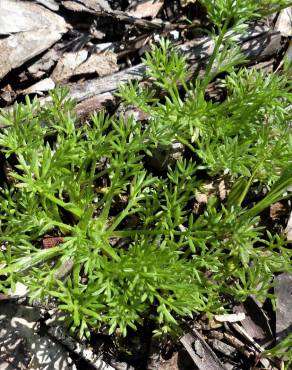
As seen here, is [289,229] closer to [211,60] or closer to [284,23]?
[211,60]

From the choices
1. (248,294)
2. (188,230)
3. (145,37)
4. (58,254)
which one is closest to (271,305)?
(248,294)

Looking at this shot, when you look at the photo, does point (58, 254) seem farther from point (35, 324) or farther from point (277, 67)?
point (277, 67)

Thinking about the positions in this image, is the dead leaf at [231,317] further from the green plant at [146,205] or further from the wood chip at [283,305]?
the wood chip at [283,305]

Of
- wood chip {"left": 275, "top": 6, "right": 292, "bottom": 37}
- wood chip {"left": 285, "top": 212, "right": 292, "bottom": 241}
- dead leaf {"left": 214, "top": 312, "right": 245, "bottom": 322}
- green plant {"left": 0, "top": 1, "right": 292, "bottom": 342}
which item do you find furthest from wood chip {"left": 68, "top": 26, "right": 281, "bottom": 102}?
dead leaf {"left": 214, "top": 312, "right": 245, "bottom": 322}

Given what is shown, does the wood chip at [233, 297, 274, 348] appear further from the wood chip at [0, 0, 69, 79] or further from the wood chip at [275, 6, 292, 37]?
the wood chip at [0, 0, 69, 79]

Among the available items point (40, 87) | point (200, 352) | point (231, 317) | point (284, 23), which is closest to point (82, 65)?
point (40, 87)

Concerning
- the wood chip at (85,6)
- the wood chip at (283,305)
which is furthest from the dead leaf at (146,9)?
the wood chip at (283,305)

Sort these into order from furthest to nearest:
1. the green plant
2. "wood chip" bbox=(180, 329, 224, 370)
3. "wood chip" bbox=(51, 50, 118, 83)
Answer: "wood chip" bbox=(51, 50, 118, 83) → "wood chip" bbox=(180, 329, 224, 370) → the green plant
